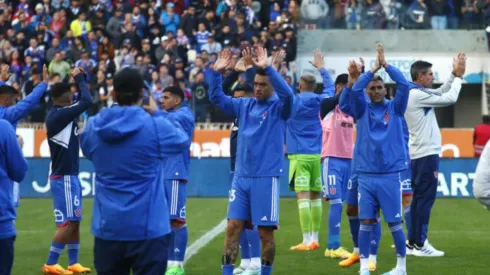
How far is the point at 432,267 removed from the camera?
13.1 m

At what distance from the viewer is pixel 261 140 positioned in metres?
11.2

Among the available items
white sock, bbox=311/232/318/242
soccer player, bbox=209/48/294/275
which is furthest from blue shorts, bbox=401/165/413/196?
soccer player, bbox=209/48/294/275

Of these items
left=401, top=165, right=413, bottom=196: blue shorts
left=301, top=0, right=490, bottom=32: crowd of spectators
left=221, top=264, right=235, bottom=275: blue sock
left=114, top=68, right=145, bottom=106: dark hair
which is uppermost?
left=301, top=0, right=490, bottom=32: crowd of spectators

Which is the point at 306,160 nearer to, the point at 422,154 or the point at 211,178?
the point at 422,154

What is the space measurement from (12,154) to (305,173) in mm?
7352

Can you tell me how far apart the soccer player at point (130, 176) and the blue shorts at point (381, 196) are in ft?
14.6

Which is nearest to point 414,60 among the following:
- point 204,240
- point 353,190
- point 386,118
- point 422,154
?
point 204,240

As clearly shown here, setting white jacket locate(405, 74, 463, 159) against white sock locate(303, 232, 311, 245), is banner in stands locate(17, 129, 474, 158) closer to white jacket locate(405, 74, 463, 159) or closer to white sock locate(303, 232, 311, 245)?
white sock locate(303, 232, 311, 245)

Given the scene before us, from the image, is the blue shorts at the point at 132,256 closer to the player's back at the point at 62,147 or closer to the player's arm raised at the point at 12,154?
the player's arm raised at the point at 12,154

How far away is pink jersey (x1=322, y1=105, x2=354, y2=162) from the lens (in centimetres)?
1485

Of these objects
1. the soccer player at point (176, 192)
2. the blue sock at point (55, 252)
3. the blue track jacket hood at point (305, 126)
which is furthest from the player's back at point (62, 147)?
the blue track jacket hood at point (305, 126)

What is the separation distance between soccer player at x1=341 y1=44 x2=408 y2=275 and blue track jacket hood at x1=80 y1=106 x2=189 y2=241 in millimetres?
4345

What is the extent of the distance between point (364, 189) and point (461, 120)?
24736mm

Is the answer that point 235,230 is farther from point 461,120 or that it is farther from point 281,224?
point 461,120
